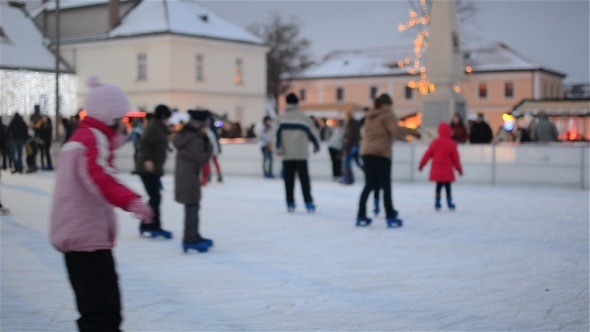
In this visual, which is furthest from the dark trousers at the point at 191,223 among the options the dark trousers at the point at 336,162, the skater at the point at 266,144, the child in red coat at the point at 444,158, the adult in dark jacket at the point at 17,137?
the adult in dark jacket at the point at 17,137

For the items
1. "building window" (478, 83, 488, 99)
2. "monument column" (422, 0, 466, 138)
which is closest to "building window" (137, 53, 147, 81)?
"monument column" (422, 0, 466, 138)

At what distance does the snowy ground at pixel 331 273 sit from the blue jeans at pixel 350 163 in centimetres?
542

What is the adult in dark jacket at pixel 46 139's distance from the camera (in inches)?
957

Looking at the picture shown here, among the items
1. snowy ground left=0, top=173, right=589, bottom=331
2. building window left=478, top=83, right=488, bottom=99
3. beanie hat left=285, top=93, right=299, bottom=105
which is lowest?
snowy ground left=0, top=173, right=589, bottom=331

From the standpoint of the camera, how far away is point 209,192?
1750 centimetres

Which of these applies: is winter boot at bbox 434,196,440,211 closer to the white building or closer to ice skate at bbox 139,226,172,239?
ice skate at bbox 139,226,172,239

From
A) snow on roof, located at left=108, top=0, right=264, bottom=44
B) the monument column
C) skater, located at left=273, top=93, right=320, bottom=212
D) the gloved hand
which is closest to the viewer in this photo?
the gloved hand

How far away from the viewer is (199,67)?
166 ft

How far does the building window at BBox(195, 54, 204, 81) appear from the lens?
50.2 metres

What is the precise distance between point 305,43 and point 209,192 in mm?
54738

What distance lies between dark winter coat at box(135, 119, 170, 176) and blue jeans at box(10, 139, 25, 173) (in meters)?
13.5

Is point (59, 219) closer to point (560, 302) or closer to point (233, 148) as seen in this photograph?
point (560, 302)

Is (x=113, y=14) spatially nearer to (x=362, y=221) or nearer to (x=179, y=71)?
(x=179, y=71)

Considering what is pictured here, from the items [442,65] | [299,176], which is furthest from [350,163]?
[299,176]
